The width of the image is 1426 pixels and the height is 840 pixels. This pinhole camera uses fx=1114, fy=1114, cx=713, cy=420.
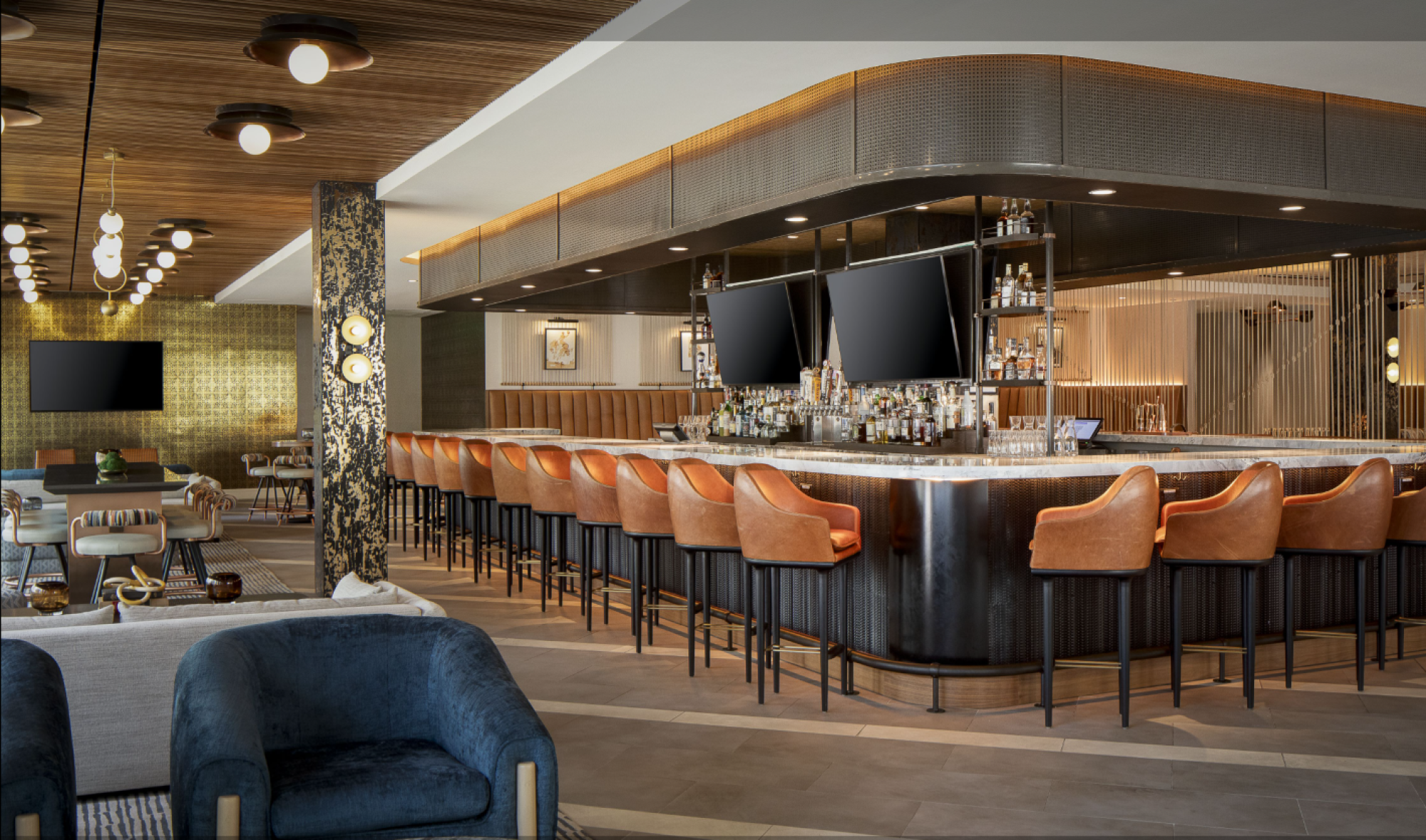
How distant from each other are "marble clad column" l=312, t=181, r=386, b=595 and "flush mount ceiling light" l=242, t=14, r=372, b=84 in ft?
10.4

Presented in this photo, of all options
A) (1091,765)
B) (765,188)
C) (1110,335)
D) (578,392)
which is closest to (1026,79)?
(765,188)

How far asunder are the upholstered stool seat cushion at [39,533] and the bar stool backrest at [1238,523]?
24.6ft

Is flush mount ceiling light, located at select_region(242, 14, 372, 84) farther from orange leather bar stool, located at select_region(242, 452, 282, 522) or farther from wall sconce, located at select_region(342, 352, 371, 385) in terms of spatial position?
orange leather bar stool, located at select_region(242, 452, 282, 522)

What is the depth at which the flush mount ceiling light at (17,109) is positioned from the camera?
5.50 m

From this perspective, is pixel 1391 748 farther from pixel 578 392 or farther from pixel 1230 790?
pixel 578 392

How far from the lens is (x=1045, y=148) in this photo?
5.03 metres

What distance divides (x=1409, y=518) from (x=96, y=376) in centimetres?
1590

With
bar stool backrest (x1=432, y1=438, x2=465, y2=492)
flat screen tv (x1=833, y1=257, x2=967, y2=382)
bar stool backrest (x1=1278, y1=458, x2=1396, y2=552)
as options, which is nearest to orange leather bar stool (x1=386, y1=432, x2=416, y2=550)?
bar stool backrest (x1=432, y1=438, x2=465, y2=492)

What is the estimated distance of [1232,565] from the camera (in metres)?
4.83

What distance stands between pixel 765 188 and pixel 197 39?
9.13 feet

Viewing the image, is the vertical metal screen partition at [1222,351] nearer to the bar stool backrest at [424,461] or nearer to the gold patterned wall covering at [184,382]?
the bar stool backrest at [424,461]

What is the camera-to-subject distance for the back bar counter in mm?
4883

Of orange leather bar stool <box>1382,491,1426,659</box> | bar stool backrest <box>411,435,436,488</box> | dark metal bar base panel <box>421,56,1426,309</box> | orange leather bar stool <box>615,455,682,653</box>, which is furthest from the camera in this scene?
bar stool backrest <box>411,435,436,488</box>

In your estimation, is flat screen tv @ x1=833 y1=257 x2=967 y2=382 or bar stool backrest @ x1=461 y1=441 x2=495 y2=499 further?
bar stool backrest @ x1=461 y1=441 x2=495 y2=499
